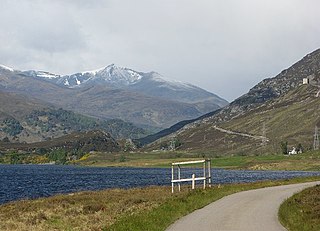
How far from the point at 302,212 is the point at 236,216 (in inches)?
227

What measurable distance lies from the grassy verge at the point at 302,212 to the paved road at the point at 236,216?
664mm

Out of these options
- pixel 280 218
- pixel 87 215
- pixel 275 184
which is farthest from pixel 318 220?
pixel 275 184

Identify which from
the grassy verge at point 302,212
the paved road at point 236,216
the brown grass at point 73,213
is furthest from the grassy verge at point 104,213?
the grassy verge at point 302,212

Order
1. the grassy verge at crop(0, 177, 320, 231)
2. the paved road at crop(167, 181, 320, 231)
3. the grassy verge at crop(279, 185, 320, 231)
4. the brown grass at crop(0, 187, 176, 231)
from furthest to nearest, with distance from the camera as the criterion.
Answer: the brown grass at crop(0, 187, 176, 231) → the grassy verge at crop(0, 177, 320, 231) → the grassy verge at crop(279, 185, 320, 231) → the paved road at crop(167, 181, 320, 231)

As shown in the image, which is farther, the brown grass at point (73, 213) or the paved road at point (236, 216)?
the brown grass at point (73, 213)

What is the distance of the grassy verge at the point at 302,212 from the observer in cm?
3372

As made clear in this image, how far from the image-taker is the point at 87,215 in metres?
45.9

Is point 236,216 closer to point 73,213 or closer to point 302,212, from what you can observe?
point 302,212

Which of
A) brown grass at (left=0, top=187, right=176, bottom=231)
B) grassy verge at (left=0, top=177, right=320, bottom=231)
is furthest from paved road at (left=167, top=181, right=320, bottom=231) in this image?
brown grass at (left=0, top=187, right=176, bottom=231)

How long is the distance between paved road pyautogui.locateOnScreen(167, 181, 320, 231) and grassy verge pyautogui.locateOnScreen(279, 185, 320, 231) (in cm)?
66

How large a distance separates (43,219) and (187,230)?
15.7 meters

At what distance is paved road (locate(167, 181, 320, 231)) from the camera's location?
33469mm

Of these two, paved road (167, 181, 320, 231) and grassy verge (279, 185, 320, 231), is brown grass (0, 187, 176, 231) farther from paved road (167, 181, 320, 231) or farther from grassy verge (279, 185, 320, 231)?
grassy verge (279, 185, 320, 231)

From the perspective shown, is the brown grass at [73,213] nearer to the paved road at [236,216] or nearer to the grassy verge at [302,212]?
the paved road at [236,216]
